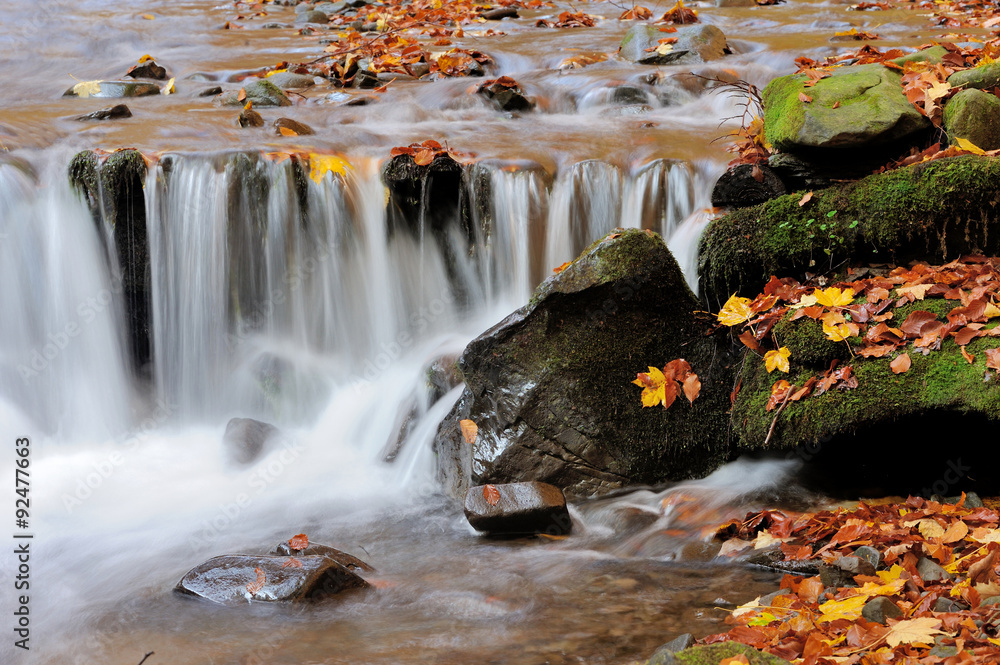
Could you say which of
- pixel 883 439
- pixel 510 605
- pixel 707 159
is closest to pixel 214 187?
pixel 707 159

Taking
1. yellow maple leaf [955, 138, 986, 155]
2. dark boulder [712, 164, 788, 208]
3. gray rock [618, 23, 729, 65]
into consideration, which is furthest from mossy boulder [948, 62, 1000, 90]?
gray rock [618, 23, 729, 65]

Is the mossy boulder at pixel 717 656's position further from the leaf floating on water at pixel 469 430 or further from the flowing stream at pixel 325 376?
the leaf floating on water at pixel 469 430

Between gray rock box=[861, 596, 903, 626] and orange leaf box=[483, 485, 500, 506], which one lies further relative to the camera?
orange leaf box=[483, 485, 500, 506]

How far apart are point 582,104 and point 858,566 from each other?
618 cm

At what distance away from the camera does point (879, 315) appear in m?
4.10

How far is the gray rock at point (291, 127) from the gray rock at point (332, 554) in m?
4.34

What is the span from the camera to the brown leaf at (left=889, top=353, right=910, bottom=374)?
12.7 feet

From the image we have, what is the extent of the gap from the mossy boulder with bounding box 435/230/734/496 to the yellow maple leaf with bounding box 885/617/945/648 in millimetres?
2081

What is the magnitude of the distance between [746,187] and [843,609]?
308cm

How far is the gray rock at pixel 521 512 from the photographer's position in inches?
161

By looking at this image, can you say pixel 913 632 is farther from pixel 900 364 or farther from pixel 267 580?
pixel 267 580

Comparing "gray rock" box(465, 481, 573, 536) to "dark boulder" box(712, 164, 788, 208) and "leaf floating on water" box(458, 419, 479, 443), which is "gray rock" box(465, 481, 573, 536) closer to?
"leaf floating on water" box(458, 419, 479, 443)

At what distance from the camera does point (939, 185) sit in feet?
14.1

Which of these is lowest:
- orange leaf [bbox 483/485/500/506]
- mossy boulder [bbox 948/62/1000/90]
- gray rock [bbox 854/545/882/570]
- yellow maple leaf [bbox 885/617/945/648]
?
orange leaf [bbox 483/485/500/506]
